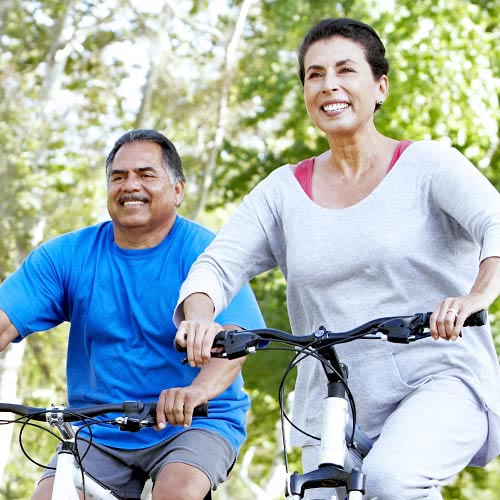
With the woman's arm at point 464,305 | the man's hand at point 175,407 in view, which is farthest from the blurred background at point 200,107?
the woman's arm at point 464,305

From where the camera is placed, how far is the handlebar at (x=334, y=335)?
11.4 ft

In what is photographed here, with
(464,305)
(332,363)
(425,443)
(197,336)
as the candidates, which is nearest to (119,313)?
(197,336)

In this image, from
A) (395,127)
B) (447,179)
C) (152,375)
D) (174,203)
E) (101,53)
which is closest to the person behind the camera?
(447,179)

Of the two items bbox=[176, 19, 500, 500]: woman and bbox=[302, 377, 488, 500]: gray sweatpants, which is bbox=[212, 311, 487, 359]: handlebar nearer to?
bbox=[176, 19, 500, 500]: woman

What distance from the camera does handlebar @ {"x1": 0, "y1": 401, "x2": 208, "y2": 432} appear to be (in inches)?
161

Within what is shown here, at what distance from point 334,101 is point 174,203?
54.5 inches

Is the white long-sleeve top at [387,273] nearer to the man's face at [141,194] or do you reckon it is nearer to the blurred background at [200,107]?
the man's face at [141,194]

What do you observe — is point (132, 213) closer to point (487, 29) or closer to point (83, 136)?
point (487, 29)

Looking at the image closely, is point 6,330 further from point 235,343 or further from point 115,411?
point 235,343

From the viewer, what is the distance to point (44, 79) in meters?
21.7

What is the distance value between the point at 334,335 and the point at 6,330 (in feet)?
6.37

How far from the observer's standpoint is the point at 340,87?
13.8 feet

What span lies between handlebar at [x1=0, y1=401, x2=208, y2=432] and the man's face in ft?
3.61

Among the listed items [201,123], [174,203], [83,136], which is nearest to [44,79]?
[83,136]
